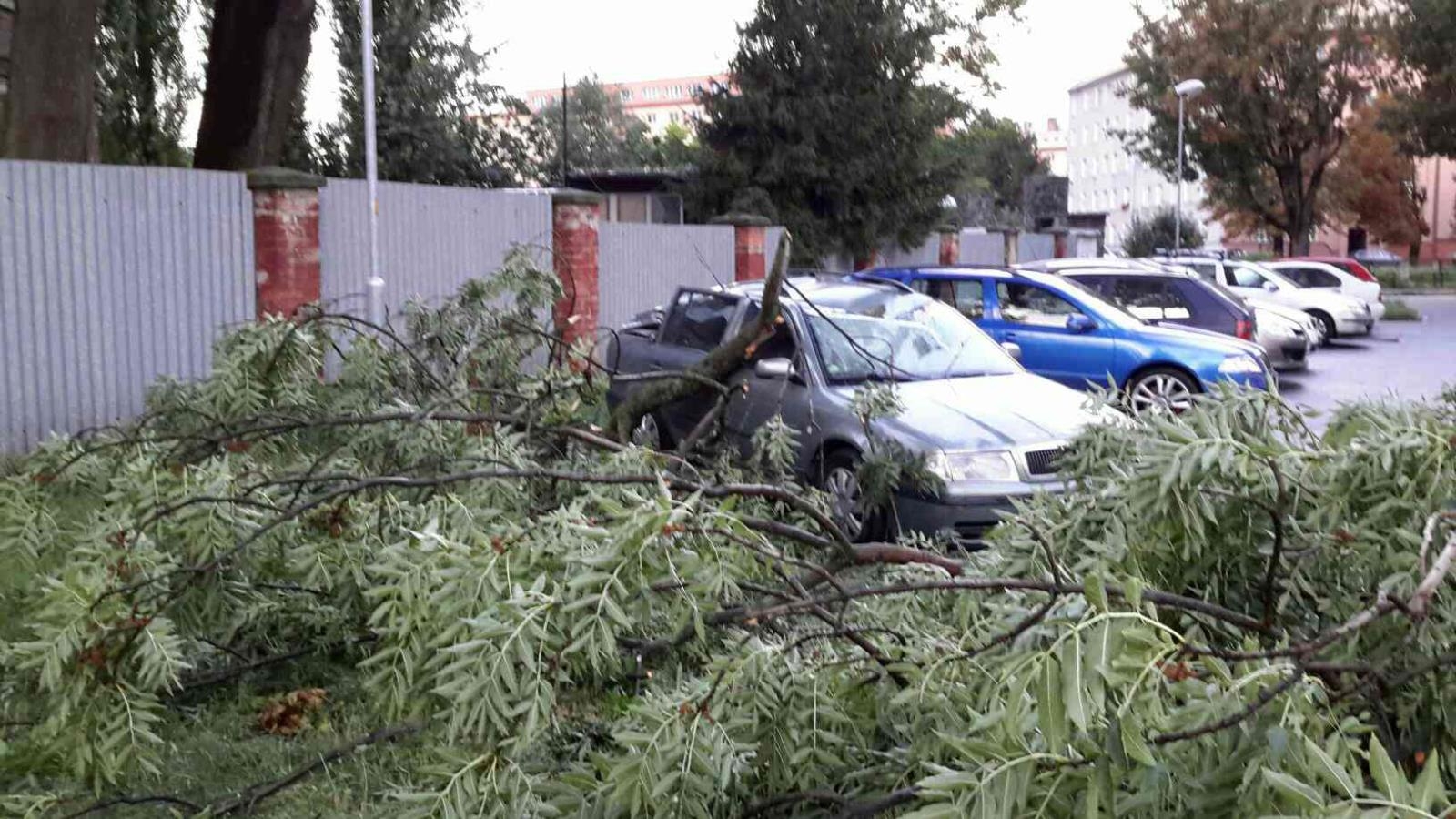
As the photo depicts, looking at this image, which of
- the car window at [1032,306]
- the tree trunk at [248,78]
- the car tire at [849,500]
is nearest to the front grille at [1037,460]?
the car tire at [849,500]

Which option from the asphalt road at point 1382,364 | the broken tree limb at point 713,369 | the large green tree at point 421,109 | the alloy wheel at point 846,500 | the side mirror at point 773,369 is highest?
the large green tree at point 421,109

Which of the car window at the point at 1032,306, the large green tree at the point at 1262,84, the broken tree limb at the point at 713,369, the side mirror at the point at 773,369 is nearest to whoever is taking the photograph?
the broken tree limb at the point at 713,369

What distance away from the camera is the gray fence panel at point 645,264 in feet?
62.8

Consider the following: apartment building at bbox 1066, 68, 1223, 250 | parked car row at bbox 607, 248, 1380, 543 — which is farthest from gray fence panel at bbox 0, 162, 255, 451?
apartment building at bbox 1066, 68, 1223, 250

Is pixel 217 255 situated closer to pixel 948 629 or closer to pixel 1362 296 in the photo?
pixel 948 629

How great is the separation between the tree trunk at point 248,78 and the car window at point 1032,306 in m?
8.61

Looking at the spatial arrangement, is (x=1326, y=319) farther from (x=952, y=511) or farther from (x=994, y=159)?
(x=994, y=159)

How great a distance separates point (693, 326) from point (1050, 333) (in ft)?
16.0

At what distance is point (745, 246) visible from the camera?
2211 cm

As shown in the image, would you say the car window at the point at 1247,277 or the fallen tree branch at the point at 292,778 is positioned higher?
the car window at the point at 1247,277

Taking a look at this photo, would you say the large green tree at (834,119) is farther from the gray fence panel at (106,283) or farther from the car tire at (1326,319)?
the gray fence panel at (106,283)

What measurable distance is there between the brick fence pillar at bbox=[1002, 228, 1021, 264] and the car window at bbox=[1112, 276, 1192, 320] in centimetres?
1655

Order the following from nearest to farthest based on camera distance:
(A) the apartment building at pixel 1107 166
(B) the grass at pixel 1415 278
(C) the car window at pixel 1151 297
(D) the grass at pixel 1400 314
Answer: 1. (C) the car window at pixel 1151 297
2. (D) the grass at pixel 1400 314
3. (B) the grass at pixel 1415 278
4. (A) the apartment building at pixel 1107 166

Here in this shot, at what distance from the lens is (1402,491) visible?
2.41 m
